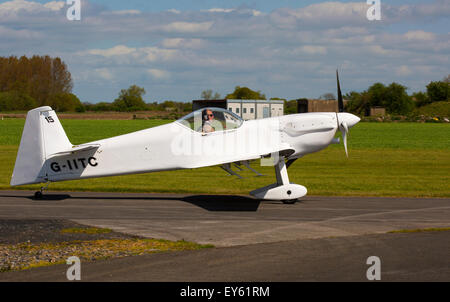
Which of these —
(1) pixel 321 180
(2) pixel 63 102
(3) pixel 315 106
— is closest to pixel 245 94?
(3) pixel 315 106

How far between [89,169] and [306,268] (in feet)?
26.5

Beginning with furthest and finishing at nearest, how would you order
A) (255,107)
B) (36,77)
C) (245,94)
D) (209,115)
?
(36,77), (245,94), (255,107), (209,115)

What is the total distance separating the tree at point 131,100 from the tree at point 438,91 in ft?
253

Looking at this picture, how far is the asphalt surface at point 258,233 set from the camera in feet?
25.6

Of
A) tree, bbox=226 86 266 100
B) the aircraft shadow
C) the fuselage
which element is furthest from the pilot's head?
tree, bbox=226 86 266 100

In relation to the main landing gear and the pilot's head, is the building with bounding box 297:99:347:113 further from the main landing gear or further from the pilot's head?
the pilot's head

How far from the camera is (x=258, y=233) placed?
10734mm

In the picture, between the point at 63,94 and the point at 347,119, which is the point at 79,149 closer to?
the point at 347,119

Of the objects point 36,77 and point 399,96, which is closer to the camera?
point 399,96

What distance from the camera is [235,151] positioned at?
14.6 metres

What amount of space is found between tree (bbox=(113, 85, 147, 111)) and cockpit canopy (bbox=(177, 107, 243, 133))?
470ft

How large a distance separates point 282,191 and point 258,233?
3.89m
